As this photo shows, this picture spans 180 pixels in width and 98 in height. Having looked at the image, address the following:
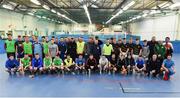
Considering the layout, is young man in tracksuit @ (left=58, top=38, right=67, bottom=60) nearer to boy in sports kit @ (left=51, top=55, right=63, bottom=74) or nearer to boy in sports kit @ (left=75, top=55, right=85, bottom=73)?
boy in sports kit @ (left=51, top=55, right=63, bottom=74)

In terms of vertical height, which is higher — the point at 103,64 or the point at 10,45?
the point at 10,45

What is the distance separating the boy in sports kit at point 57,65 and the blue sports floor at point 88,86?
1.40ft

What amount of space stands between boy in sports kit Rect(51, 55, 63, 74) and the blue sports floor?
0.43 m

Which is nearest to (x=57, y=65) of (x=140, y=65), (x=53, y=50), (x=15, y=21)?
(x=53, y=50)

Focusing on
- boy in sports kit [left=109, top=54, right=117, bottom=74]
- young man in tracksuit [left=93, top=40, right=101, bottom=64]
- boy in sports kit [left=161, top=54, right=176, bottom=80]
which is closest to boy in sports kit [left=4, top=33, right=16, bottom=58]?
young man in tracksuit [left=93, top=40, right=101, bottom=64]

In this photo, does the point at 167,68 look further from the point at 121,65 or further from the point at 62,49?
the point at 62,49

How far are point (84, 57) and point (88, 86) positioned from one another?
2.41 meters

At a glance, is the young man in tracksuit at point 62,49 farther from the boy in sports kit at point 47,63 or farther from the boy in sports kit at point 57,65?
the boy in sports kit at point 47,63

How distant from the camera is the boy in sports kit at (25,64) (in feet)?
26.7

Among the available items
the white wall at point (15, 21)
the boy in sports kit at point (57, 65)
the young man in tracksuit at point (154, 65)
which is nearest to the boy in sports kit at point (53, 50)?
the boy in sports kit at point (57, 65)

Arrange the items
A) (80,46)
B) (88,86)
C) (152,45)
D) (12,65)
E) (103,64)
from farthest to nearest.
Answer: (152,45) → (80,46) → (103,64) → (12,65) → (88,86)

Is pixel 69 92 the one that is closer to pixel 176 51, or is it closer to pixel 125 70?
pixel 125 70

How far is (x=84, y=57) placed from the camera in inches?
351

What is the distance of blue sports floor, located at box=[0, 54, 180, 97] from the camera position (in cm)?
588
